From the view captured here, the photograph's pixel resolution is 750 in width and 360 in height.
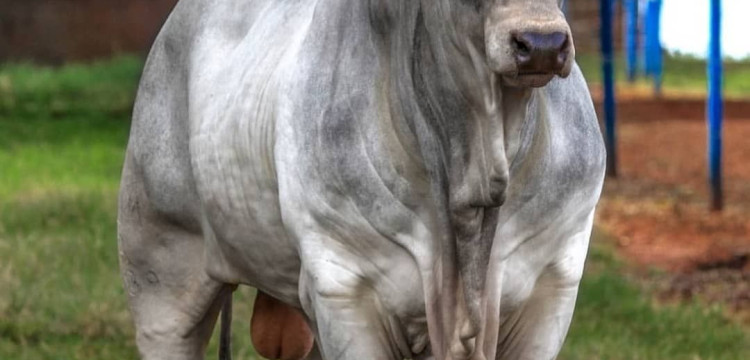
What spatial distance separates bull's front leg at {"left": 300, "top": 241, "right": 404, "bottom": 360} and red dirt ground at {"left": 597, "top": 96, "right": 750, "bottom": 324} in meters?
4.12

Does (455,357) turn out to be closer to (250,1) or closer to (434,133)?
(434,133)

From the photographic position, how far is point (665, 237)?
10680 mm

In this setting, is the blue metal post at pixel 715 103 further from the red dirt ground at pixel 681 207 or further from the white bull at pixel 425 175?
the white bull at pixel 425 175

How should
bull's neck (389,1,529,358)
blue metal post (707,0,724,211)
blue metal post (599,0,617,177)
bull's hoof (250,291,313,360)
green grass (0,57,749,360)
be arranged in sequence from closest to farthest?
bull's neck (389,1,529,358) < bull's hoof (250,291,313,360) < green grass (0,57,749,360) < blue metal post (707,0,724,211) < blue metal post (599,0,617,177)

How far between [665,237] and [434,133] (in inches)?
276

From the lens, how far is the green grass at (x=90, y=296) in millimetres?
7230

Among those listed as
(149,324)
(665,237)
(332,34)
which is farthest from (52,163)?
(332,34)

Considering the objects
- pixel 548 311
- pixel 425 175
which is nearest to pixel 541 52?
pixel 425 175

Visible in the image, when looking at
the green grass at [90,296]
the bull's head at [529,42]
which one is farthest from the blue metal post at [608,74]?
the bull's head at [529,42]

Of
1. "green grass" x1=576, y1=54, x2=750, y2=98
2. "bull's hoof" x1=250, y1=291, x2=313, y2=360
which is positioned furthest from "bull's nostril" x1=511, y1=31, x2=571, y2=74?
"green grass" x1=576, y1=54, x2=750, y2=98

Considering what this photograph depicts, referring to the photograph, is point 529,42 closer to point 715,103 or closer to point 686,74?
point 715,103

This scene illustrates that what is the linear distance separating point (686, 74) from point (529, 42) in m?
21.6

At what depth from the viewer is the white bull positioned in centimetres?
373

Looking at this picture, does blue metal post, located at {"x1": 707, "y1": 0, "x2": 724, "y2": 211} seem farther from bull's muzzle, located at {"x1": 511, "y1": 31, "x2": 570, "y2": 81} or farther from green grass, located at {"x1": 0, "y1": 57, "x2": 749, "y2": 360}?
bull's muzzle, located at {"x1": 511, "y1": 31, "x2": 570, "y2": 81}
